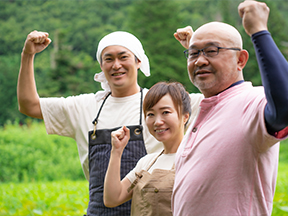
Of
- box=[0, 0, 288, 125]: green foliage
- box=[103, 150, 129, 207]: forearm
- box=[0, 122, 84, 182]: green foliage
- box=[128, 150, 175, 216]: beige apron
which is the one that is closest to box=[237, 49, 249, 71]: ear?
box=[128, 150, 175, 216]: beige apron

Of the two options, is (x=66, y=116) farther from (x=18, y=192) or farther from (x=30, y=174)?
(x=30, y=174)

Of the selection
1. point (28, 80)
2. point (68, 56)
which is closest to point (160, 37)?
point (68, 56)

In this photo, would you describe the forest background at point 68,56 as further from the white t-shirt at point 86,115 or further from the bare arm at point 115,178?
the bare arm at point 115,178

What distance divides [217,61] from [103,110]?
1.23m

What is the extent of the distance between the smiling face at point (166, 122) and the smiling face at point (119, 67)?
1.69 ft

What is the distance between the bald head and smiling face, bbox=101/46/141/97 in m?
0.97

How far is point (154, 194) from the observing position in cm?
203

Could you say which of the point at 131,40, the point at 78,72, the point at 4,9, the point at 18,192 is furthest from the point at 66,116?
the point at 4,9

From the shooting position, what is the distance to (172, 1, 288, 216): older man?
1355mm

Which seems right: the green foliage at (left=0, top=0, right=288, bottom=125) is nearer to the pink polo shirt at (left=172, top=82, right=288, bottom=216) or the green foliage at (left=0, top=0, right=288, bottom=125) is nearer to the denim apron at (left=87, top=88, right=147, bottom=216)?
the denim apron at (left=87, top=88, right=147, bottom=216)

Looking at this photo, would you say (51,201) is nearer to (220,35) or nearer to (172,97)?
(172,97)

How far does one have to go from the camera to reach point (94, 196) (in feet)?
8.30

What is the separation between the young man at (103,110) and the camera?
2516mm

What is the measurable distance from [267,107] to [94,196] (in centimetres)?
152
